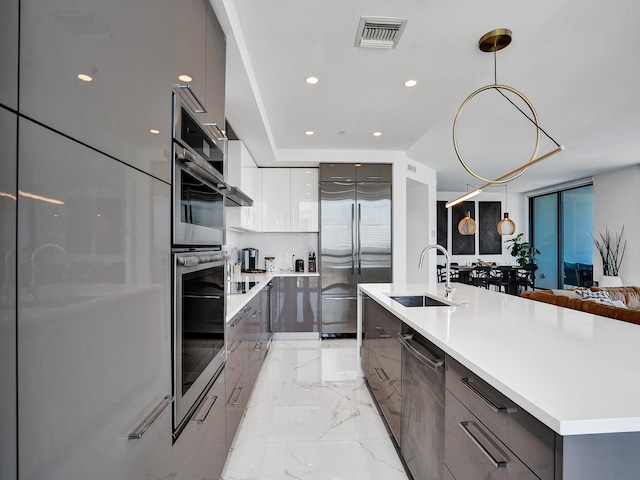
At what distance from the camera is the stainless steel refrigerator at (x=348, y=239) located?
4820 mm

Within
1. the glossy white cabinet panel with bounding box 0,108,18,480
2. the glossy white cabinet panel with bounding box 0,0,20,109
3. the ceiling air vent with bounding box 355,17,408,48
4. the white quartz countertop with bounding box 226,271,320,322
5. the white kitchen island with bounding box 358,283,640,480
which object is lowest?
the white quartz countertop with bounding box 226,271,320,322

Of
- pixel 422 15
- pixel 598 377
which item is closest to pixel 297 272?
pixel 422 15

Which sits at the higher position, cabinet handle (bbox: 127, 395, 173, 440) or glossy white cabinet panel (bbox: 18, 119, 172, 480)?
glossy white cabinet panel (bbox: 18, 119, 172, 480)

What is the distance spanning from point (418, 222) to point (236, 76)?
5295 mm

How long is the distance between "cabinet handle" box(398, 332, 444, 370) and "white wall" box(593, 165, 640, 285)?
662 centimetres

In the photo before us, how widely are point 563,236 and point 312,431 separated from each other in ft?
28.1

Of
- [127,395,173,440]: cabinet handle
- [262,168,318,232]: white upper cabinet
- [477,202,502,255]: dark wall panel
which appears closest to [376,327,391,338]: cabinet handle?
[127,395,173,440]: cabinet handle

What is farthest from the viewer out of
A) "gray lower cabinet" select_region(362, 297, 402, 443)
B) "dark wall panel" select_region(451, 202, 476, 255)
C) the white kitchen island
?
"dark wall panel" select_region(451, 202, 476, 255)

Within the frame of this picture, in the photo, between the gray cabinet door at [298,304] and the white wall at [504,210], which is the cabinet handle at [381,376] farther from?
the white wall at [504,210]

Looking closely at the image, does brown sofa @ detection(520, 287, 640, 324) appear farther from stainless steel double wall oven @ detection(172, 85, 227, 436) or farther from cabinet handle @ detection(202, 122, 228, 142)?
cabinet handle @ detection(202, 122, 228, 142)

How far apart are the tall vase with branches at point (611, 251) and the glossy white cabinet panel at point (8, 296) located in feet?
27.6

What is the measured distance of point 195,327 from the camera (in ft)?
4.45

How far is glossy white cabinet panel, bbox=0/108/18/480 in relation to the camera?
1.59ft

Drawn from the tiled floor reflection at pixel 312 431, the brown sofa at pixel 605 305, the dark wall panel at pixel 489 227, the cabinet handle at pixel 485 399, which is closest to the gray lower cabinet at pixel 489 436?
the cabinet handle at pixel 485 399
